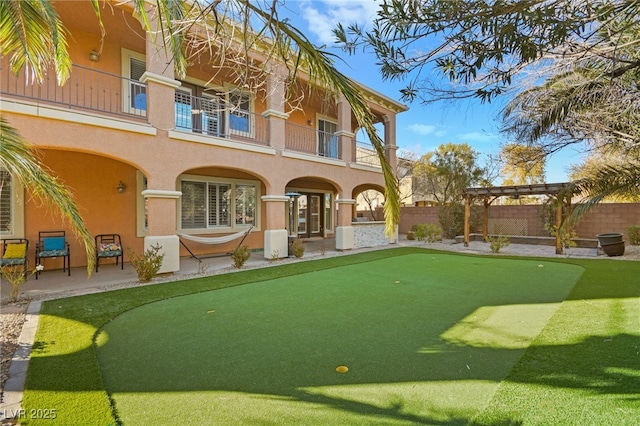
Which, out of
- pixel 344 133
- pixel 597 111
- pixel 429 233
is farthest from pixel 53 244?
pixel 429 233

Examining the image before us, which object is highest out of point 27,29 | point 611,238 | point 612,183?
point 27,29

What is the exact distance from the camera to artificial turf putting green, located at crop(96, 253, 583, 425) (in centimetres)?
264

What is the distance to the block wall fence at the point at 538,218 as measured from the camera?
14.0 metres

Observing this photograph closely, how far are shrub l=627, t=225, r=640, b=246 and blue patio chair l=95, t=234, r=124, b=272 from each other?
1901 centimetres

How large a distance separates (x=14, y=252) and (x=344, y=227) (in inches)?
389

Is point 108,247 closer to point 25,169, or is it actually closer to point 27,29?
point 25,169

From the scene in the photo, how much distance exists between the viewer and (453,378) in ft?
10.1

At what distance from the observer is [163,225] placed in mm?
7996

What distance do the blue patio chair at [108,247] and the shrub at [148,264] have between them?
1.35 meters

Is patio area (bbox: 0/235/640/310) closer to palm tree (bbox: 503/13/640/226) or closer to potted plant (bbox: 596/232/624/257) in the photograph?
potted plant (bbox: 596/232/624/257)

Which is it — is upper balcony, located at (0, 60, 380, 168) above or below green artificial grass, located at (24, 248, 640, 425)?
above

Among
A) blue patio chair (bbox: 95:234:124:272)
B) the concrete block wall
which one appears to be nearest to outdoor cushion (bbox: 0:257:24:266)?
blue patio chair (bbox: 95:234:124:272)

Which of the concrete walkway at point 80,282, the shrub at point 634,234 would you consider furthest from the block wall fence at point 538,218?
the concrete walkway at point 80,282

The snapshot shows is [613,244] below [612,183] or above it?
below
